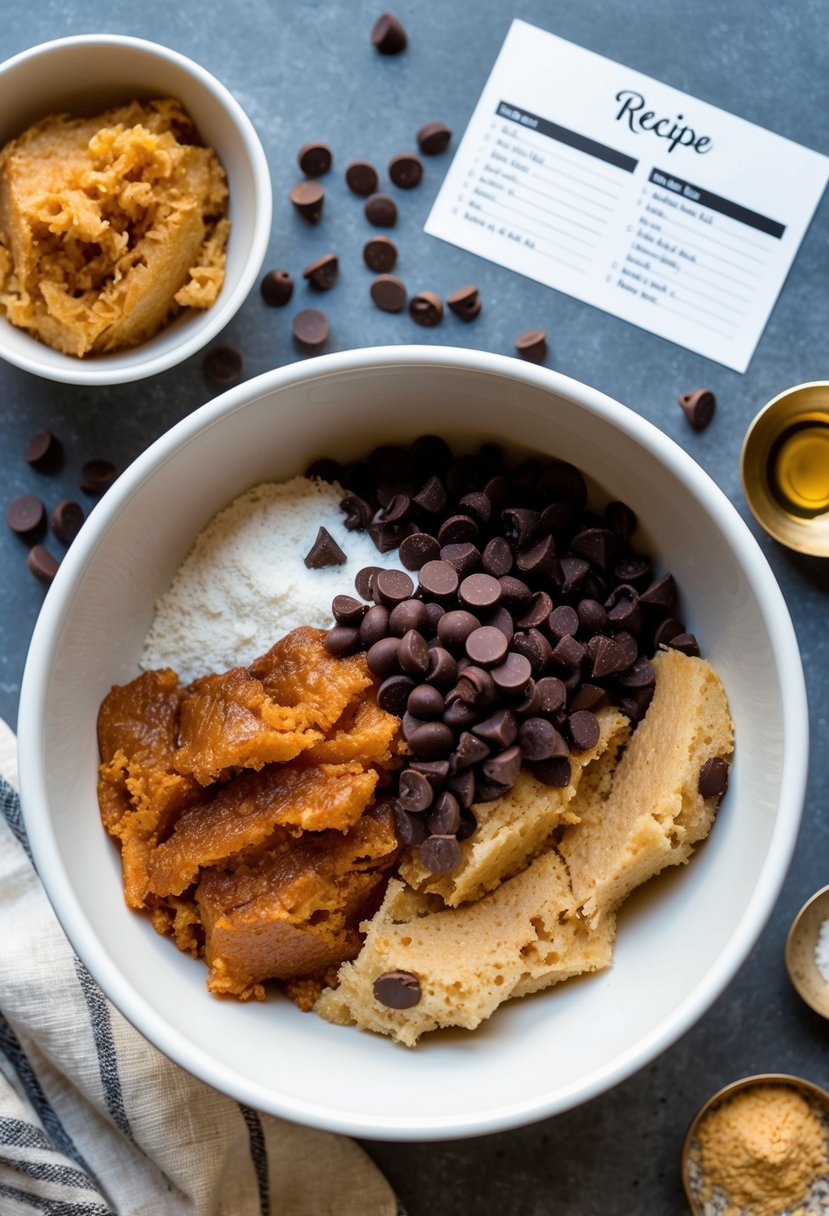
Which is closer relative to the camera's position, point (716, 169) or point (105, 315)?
point (105, 315)

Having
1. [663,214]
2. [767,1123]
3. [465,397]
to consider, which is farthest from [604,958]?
[663,214]

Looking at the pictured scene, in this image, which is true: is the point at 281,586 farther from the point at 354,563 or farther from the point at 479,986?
the point at 479,986

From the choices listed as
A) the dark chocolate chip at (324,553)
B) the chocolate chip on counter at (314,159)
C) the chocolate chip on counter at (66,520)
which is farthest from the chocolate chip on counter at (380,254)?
the chocolate chip on counter at (66,520)

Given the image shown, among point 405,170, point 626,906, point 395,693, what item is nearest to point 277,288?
point 405,170

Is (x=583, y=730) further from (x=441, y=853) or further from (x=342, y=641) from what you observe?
(x=342, y=641)

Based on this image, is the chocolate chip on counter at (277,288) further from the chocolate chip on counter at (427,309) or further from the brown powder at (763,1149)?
the brown powder at (763,1149)
